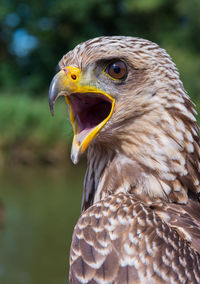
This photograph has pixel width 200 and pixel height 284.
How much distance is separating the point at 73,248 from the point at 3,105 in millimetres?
12449

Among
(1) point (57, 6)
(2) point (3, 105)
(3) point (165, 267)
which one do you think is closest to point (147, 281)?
(3) point (165, 267)

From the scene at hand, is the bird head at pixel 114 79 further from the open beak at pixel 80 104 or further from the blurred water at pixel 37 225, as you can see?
the blurred water at pixel 37 225

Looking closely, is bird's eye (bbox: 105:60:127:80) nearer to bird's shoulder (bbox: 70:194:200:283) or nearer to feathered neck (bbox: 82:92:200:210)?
feathered neck (bbox: 82:92:200:210)

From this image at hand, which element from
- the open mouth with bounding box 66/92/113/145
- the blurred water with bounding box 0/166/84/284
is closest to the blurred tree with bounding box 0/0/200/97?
the blurred water with bounding box 0/166/84/284

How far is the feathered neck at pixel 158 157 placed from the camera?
1.78 meters

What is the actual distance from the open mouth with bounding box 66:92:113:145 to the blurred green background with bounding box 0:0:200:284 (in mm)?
163

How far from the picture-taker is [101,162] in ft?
6.33

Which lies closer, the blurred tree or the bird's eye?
the bird's eye

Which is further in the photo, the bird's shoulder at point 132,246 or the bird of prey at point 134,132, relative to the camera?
the bird of prey at point 134,132

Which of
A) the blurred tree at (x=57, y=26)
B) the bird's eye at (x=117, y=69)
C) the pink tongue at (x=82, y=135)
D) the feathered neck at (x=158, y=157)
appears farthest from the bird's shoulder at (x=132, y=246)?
the blurred tree at (x=57, y=26)

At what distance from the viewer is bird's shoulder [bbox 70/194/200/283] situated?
152 centimetres

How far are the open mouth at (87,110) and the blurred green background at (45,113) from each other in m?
0.16

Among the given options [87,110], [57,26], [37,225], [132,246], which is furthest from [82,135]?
[57,26]

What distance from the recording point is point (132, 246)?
1.54 m
